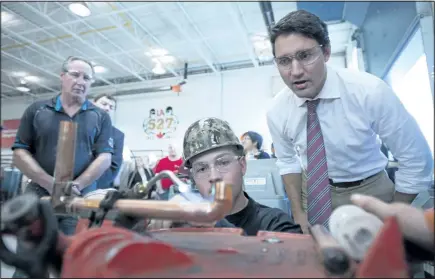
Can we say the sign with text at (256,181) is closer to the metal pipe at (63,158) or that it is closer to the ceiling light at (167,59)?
the metal pipe at (63,158)

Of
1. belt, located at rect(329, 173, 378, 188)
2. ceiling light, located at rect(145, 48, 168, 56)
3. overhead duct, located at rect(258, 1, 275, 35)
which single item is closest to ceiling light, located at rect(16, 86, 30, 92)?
ceiling light, located at rect(145, 48, 168, 56)

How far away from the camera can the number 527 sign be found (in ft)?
31.0

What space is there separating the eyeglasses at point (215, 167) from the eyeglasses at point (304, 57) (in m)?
0.44

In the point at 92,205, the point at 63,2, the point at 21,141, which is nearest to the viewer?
the point at 92,205

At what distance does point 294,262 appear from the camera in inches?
18.4

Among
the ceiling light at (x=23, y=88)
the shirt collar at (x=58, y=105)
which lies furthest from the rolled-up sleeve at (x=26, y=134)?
the ceiling light at (x=23, y=88)

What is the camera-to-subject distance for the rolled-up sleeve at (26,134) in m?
1.82

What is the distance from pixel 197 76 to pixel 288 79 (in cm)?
849

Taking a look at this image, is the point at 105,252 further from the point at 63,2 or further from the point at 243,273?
the point at 63,2

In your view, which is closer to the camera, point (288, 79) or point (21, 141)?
point (288, 79)

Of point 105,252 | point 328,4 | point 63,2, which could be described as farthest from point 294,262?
point 63,2

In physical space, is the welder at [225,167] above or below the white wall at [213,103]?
below

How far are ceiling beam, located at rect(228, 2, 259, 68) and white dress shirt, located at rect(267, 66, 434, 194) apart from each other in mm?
5232

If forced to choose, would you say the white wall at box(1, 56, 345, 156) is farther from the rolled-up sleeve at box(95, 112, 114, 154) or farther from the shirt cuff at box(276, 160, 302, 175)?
the shirt cuff at box(276, 160, 302, 175)
